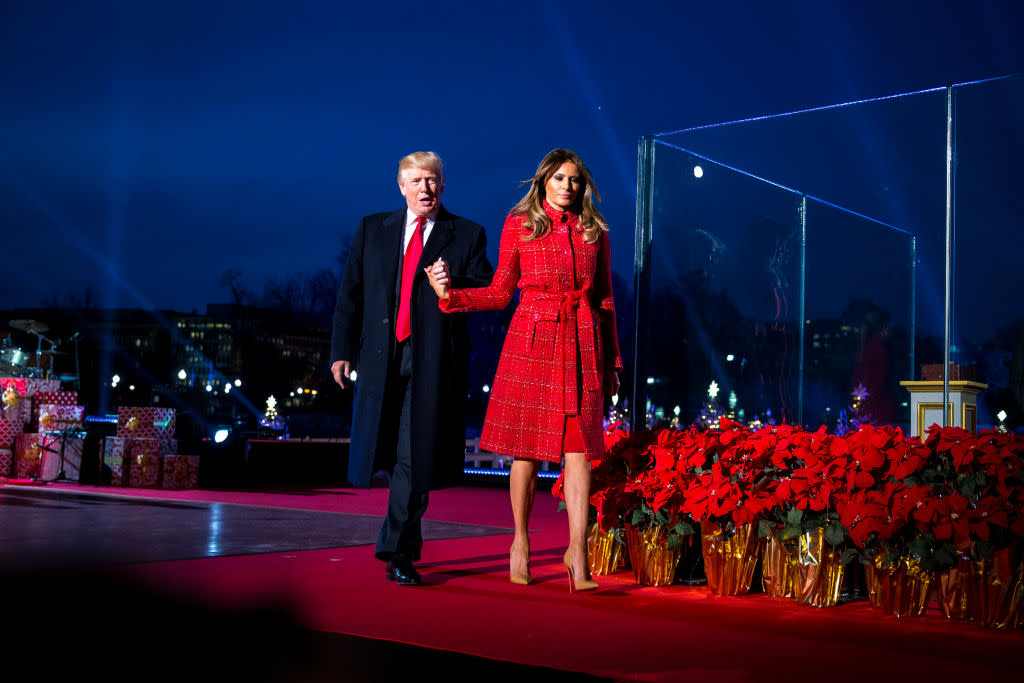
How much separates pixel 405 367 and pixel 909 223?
3505 mm

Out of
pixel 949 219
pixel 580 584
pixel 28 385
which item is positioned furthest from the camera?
pixel 28 385

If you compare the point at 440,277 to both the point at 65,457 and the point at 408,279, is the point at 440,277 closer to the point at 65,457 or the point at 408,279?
the point at 408,279

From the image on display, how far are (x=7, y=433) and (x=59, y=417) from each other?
1.43 ft

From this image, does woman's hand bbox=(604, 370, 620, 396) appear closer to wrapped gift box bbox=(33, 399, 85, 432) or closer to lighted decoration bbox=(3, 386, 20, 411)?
wrapped gift box bbox=(33, 399, 85, 432)

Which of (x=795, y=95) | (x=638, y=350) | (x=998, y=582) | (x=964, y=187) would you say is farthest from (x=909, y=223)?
(x=795, y=95)

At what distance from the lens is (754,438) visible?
317 cm

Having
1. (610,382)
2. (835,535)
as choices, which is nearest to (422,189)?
(610,382)

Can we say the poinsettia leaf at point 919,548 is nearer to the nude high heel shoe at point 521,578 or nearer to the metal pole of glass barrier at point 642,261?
the nude high heel shoe at point 521,578

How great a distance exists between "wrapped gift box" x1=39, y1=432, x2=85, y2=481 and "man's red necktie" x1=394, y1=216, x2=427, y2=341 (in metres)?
5.77

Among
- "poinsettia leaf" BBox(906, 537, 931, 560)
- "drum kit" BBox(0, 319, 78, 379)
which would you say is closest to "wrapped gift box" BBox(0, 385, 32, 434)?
"drum kit" BBox(0, 319, 78, 379)

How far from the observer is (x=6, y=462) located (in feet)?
27.3

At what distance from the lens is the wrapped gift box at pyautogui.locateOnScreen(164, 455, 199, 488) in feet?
26.0

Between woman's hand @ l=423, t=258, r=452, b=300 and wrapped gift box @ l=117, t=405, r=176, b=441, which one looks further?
wrapped gift box @ l=117, t=405, r=176, b=441

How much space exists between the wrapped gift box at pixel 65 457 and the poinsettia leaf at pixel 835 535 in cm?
686
